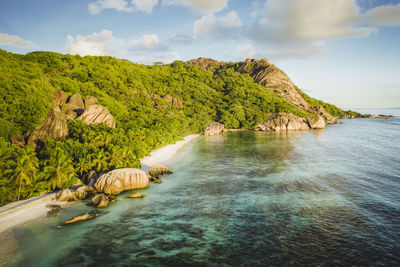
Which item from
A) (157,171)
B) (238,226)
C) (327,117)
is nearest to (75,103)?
(157,171)

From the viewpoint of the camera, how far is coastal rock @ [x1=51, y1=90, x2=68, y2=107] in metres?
46.6

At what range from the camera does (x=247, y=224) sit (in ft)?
70.2

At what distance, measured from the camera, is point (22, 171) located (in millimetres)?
23203

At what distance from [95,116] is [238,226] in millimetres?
39588

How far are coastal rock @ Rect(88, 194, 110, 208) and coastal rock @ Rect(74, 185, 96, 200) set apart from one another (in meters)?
1.63

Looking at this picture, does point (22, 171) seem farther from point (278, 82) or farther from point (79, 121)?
point (278, 82)

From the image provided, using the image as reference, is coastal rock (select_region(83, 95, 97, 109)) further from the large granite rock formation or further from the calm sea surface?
the large granite rock formation

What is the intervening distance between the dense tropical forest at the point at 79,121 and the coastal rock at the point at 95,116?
3338mm

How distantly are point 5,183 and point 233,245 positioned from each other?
25109mm

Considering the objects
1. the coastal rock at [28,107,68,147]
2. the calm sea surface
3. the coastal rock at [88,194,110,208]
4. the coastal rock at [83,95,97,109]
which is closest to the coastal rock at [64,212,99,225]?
the calm sea surface

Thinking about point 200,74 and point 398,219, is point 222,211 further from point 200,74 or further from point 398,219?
point 200,74

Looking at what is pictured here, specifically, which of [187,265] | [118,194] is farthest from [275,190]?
[118,194]

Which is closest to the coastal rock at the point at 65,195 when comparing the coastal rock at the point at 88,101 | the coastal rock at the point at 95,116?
the coastal rock at the point at 95,116

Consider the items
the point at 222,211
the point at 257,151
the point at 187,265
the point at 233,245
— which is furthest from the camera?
the point at 257,151
